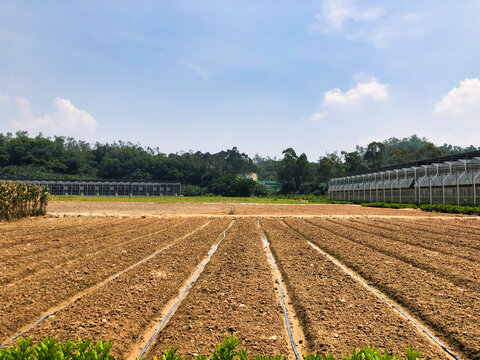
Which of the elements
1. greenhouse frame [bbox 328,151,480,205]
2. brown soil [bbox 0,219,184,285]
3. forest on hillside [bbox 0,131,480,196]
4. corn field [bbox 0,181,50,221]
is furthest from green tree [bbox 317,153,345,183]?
brown soil [bbox 0,219,184,285]

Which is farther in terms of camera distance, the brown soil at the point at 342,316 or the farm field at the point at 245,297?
the farm field at the point at 245,297

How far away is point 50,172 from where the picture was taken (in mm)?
127812

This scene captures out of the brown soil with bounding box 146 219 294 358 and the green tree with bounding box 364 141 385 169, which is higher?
the green tree with bounding box 364 141 385 169

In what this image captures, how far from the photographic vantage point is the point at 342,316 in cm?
500

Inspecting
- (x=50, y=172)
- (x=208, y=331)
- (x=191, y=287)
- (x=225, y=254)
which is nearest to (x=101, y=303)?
(x=191, y=287)

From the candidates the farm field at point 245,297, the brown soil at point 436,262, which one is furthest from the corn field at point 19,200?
the brown soil at point 436,262

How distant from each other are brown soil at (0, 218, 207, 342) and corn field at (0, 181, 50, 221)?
637 inches

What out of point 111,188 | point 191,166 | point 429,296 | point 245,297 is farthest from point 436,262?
point 191,166

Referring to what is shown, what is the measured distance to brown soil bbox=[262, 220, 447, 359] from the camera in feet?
13.5

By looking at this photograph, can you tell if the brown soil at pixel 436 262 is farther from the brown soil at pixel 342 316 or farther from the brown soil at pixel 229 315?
the brown soil at pixel 229 315

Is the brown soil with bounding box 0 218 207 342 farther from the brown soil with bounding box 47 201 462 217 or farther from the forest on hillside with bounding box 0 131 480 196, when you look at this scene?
the forest on hillside with bounding box 0 131 480 196

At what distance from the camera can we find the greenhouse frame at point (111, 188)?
98.2m

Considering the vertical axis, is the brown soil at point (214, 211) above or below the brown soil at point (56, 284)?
below

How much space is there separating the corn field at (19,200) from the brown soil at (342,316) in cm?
2268
